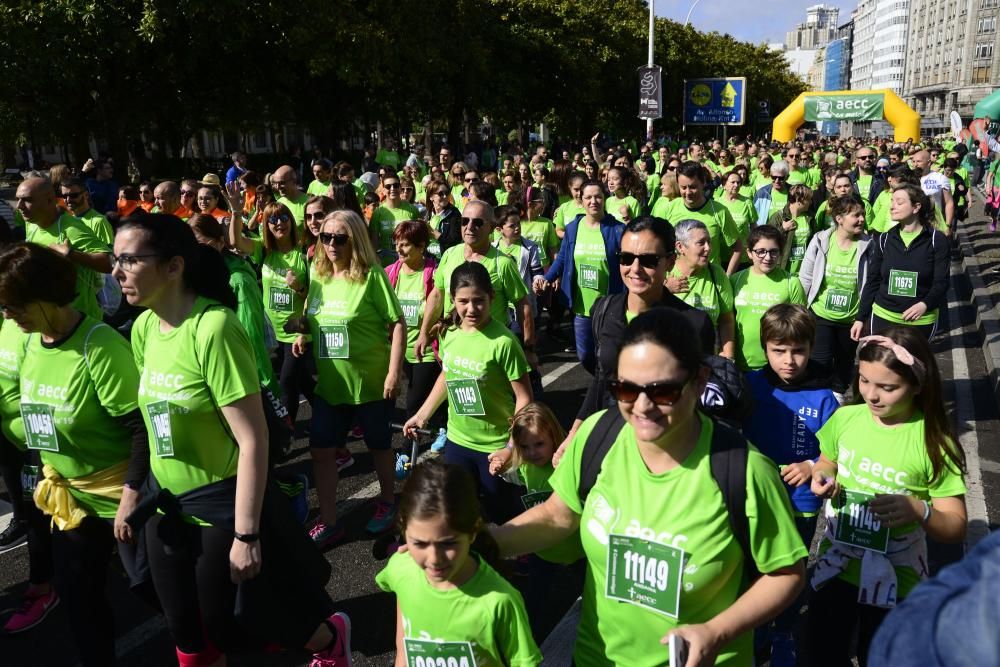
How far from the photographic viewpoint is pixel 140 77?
20219mm

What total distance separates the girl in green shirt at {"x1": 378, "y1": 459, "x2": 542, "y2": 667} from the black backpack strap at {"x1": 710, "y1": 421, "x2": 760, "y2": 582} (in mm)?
688

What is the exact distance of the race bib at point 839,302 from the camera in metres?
6.04

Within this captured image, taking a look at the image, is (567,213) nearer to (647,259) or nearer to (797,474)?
(647,259)

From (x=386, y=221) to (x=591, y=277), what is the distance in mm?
3328

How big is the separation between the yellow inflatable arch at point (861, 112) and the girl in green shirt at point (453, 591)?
31.0 metres

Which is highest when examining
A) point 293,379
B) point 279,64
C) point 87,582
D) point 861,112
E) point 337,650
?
point 279,64

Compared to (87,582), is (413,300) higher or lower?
higher

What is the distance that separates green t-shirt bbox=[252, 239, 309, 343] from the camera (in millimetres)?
6141

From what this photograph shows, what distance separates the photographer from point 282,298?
6156mm

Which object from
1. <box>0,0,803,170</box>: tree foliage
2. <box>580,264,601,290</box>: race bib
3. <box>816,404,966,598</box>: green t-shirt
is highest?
<box>0,0,803,170</box>: tree foliage

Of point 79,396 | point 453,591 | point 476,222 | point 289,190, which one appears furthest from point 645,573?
point 289,190

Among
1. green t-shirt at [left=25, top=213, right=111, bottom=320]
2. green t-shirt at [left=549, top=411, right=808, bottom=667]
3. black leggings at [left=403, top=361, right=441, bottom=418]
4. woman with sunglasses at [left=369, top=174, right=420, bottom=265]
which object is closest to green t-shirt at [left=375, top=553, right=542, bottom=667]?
green t-shirt at [left=549, top=411, right=808, bottom=667]

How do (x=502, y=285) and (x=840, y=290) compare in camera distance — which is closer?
(x=502, y=285)

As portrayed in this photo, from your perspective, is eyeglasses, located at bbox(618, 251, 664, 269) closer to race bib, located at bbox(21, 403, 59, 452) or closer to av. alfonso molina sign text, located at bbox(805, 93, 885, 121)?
race bib, located at bbox(21, 403, 59, 452)
